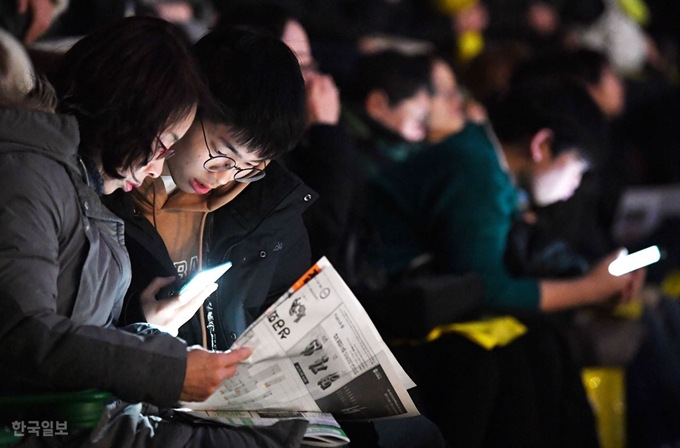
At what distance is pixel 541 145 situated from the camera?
2867mm

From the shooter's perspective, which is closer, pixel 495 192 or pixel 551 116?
pixel 495 192

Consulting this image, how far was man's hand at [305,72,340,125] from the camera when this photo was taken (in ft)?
7.05

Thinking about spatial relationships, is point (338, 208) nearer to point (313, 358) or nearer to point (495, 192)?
point (313, 358)

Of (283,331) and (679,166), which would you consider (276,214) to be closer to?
(283,331)

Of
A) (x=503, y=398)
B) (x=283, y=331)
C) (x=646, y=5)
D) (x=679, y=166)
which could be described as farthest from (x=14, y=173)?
(x=646, y=5)

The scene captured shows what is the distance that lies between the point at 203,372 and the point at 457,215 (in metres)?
1.29

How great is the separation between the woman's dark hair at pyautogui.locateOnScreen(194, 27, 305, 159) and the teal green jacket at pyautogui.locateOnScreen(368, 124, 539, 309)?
1023mm

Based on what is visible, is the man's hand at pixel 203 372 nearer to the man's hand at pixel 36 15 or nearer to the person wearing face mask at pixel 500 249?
the person wearing face mask at pixel 500 249

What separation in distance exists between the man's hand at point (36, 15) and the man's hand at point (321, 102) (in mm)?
732

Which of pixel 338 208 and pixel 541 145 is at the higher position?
pixel 338 208

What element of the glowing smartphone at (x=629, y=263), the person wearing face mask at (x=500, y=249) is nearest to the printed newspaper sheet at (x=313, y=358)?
the person wearing face mask at (x=500, y=249)

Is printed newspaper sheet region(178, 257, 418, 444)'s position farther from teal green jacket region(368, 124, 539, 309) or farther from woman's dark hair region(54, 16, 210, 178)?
teal green jacket region(368, 124, 539, 309)

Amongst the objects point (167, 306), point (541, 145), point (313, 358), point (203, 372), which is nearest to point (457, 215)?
point (541, 145)

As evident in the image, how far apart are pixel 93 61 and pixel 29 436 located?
586mm
